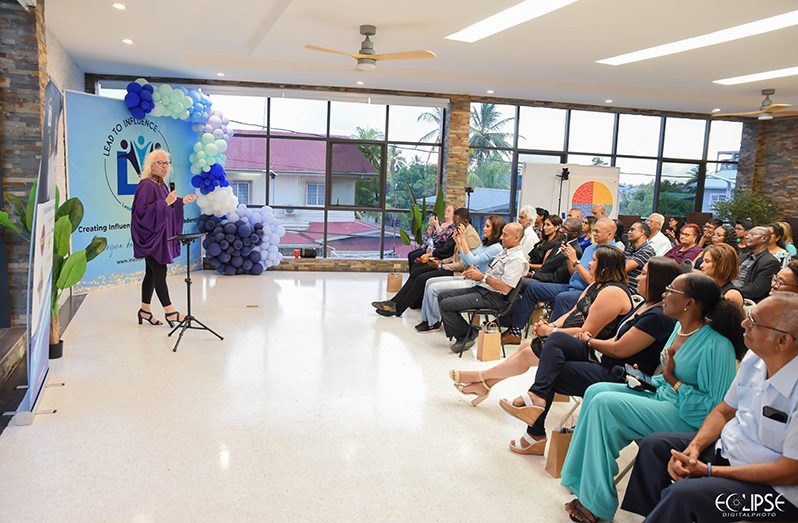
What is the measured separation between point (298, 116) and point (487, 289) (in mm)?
5631

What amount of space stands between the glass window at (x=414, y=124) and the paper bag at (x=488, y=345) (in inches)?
214

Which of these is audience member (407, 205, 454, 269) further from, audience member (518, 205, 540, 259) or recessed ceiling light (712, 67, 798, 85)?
recessed ceiling light (712, 67, 798, 85)

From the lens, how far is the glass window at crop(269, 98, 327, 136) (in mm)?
9328

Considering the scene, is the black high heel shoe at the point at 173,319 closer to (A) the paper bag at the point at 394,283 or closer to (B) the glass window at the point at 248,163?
(A) the paper bag at the point at 394,283

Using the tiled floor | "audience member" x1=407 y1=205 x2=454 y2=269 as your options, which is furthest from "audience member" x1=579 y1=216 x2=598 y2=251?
the tiled floor

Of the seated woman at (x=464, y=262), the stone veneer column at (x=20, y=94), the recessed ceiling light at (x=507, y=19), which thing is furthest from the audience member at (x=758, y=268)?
the stone veneer column at (x=20, y=94)

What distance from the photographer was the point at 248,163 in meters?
9.44

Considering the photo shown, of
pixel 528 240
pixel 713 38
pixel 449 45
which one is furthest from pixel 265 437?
pixel 713 38

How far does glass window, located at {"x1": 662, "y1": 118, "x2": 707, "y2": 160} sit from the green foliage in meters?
1.07

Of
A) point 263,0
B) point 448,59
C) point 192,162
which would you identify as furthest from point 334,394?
point 192,162

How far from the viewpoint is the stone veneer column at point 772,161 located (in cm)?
1008

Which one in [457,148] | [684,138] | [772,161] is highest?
[684,138]

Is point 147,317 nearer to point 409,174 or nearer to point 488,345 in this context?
point 488,345

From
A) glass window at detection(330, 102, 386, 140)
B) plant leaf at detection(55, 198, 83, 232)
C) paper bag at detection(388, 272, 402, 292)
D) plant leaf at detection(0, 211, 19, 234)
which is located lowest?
paper bag at detection(388, 272, 402, 292)
